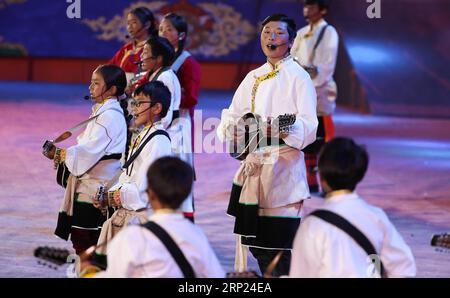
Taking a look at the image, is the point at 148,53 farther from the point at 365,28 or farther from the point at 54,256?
the point at 365,28

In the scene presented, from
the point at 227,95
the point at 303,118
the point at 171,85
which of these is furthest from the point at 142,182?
the point at 227,95

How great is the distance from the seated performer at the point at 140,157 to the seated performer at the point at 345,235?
4.61ft

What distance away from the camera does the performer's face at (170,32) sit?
280 inches

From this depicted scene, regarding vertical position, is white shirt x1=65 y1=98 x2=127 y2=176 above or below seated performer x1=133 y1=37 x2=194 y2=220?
below

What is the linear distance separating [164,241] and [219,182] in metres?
5.83

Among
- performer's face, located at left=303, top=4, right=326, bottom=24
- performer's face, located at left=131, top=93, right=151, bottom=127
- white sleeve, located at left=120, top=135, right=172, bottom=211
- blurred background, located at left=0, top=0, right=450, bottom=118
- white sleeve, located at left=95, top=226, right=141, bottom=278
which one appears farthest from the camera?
blurred background, located at left=0, top=0, right=450, bottom=118

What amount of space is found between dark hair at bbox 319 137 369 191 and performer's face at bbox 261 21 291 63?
6.20 feet

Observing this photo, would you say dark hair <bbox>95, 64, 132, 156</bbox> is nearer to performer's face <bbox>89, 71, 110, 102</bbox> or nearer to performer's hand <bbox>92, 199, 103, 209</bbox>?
performer's face <bbox>89, 71, 110, 102</bbox>

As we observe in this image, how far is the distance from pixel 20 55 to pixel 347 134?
8600 mm

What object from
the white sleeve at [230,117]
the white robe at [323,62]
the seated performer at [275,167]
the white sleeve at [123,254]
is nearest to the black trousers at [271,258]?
the seated performer at [275,167]

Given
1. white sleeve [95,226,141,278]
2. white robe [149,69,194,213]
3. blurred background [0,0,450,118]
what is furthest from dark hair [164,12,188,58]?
blurred background [0,0,450,118]

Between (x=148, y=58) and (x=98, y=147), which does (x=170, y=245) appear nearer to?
(x=98, y=147)

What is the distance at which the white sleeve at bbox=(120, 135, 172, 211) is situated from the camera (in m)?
4.75

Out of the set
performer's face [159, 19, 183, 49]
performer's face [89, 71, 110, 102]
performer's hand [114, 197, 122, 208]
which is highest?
performer's face [159, 19, 183, 49]
